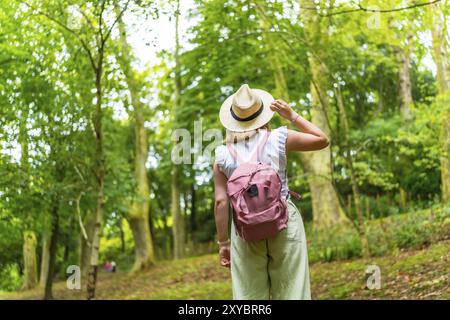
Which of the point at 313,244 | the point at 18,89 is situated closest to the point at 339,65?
the point at 313,244

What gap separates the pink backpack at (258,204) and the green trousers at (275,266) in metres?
0.09

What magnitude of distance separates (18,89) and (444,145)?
7269mm

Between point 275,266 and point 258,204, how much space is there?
0.38m

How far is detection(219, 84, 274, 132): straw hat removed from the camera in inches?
134

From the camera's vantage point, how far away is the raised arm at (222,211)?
3291 mm

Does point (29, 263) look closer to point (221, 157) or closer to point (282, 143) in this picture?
point (221, 157)

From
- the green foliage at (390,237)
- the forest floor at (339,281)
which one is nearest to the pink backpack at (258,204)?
the forest floor at (339,281)

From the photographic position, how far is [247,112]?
11.2 ft

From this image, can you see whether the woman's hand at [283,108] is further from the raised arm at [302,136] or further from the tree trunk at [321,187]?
the tree trunk at [321,187]

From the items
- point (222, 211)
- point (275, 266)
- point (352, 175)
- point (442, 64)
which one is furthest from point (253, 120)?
point (442, 64)

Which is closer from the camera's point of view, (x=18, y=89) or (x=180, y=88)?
(x=18, y=89)
